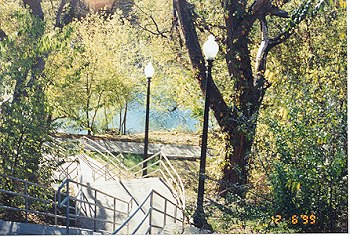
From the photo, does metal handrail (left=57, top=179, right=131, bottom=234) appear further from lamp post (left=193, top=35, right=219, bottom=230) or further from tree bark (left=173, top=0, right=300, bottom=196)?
tree bark (left=173, top=0, right=300, bottom=196)

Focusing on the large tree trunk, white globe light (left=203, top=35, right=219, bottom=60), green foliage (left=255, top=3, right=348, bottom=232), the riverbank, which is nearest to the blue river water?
the riverbank

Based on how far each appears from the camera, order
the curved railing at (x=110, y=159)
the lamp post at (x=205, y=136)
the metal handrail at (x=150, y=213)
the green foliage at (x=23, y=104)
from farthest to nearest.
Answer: the curved railing at (x=110, y=159), the lamp post at (x=205, y=136), the green foliage at (x=23, y=104), the metal handrail at (x=150, y=213)

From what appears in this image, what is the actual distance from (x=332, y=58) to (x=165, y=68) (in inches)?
51.1

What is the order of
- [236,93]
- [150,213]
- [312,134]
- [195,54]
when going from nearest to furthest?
[150,213] → [312,134] → [195,54] → [236,93]

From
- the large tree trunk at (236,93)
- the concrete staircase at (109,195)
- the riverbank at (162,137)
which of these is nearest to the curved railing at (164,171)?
the concrete staircase at (109,195)

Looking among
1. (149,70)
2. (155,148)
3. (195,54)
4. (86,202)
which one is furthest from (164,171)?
(195,54)

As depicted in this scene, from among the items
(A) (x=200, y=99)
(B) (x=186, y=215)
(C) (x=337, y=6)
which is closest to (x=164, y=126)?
(A) (x=200, y=99)

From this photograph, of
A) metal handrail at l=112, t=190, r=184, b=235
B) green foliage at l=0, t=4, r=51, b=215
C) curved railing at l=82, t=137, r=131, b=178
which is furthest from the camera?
curved railing at l=82, t=137, r=131, b=178

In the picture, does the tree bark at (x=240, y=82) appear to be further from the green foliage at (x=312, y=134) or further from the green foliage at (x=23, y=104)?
the green foliage at (x=23, y=104)

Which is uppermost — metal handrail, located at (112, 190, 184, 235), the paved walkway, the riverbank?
the riverbank

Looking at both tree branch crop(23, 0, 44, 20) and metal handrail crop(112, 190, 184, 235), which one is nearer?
metal handrail crop(112, 190, 184, 235)

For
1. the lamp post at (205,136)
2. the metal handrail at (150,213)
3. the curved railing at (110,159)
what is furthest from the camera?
the curved railing at (110,159)

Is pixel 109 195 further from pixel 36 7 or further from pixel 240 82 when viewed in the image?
pixel 36 7

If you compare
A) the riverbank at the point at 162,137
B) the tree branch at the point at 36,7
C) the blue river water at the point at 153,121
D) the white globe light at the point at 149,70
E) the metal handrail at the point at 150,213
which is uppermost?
the tree branch at the point at 36,7
